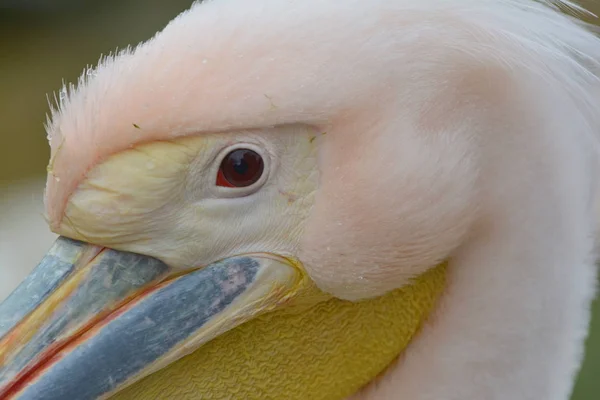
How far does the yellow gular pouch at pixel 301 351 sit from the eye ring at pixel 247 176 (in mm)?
240

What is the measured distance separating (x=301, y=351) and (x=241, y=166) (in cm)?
40

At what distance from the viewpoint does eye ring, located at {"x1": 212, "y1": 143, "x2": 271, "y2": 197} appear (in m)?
1.40

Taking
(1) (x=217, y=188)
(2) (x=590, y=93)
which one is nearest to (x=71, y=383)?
(1) (x=217, y=188)

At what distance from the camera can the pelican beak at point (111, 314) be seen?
55.1 inches

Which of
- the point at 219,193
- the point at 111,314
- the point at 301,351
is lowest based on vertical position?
the point at 111,314

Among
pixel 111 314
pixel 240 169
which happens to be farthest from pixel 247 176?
pixel 111 314

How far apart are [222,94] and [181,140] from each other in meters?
0.10

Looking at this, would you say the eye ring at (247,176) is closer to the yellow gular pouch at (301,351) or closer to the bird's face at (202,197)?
the bird's face at (202,197)

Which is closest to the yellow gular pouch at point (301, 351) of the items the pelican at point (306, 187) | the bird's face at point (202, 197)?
the pelican at point (306, 187)

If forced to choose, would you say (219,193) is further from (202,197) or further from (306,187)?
(306,187)

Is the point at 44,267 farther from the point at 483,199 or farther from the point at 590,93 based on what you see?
the point at 590,93

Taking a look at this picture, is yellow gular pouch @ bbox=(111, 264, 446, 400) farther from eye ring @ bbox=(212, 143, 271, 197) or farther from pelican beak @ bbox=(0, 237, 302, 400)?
eye ring @ bbox=(212, 143, 271, 197)

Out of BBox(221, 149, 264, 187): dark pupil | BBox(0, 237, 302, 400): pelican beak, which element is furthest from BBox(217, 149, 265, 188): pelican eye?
BBox(0, 237, 302, 400): pelican beak

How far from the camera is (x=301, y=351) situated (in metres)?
1.58
